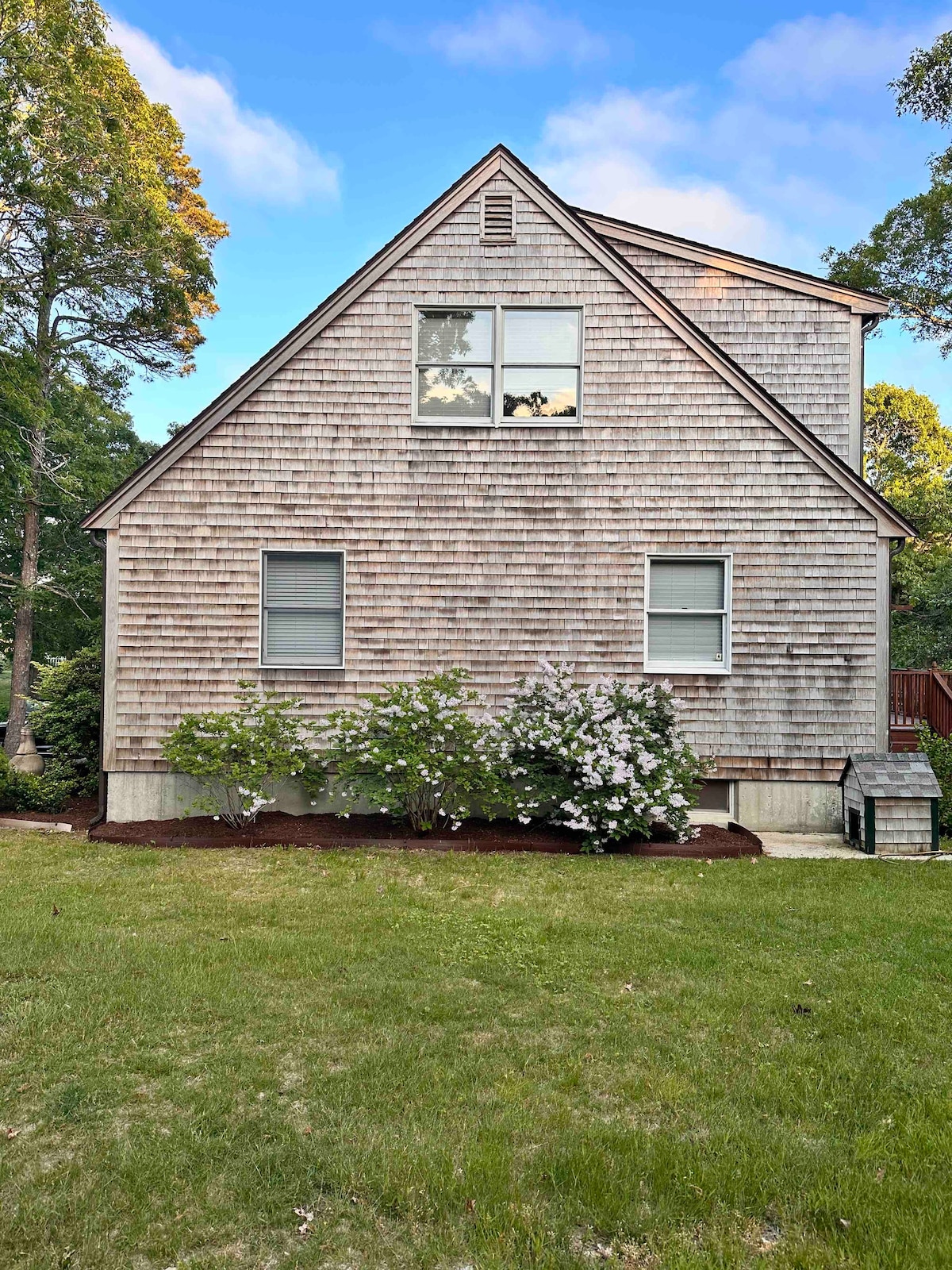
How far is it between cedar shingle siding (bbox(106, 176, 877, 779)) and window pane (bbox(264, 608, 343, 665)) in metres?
0.23

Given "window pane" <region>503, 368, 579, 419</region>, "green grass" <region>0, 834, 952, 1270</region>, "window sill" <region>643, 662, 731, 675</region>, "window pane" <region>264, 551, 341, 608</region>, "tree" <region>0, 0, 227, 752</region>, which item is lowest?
"green grass" <region>0, 834, 952, 1270</region>

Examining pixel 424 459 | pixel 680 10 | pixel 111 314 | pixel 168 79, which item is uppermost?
pixel 168 79

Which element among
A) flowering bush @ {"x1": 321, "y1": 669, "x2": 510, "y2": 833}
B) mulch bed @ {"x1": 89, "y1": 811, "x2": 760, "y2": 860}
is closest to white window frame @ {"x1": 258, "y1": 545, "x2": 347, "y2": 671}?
flowering bush @ {"x1": 321, "y1": 669, "x2": 510, "y2": 833}

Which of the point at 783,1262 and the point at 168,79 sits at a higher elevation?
the point at 168,79

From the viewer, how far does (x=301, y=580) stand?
8938mm

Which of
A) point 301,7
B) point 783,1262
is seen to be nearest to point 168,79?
point 301,7

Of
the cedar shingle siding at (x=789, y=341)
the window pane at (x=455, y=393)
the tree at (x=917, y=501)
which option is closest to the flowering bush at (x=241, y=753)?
the window pane at (x=455, y=393)

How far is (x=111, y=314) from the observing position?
53.8ft

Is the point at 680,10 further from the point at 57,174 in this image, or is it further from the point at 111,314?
the point at 111,314

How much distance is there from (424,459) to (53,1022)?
22.2 ft

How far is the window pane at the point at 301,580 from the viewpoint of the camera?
8.92 m

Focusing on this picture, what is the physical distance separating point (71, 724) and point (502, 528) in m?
6.54

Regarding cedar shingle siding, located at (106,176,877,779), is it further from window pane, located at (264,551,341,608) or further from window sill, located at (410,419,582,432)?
window pane, located at (264,551,341,608)

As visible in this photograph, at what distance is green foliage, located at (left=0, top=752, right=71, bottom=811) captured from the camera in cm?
943
